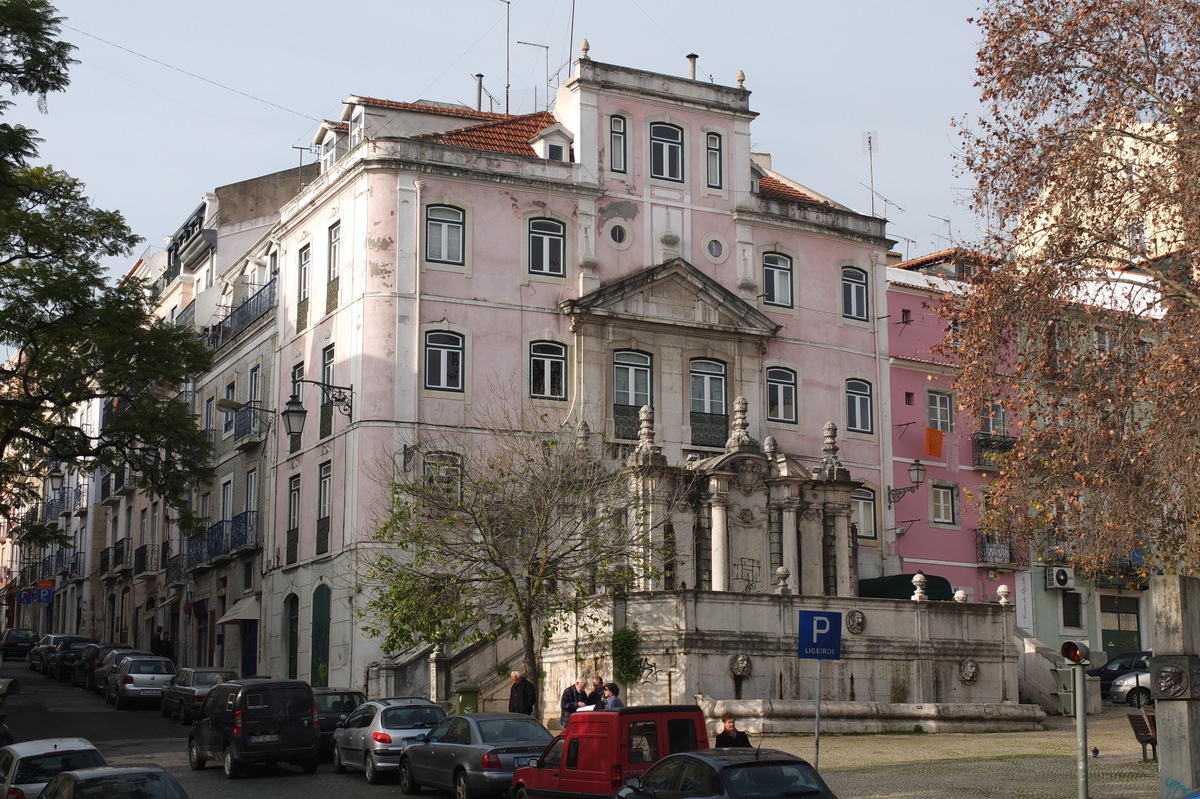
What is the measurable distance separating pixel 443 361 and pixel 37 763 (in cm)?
2098

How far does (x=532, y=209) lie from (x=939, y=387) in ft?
50.9

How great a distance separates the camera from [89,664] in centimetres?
4822

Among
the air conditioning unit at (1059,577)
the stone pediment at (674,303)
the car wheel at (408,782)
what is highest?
the stone pediment at (674,303)

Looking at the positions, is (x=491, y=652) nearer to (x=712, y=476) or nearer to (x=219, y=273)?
(x=712, y=476)

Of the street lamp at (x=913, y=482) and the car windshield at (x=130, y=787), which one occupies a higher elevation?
the street lamp at (x=913, y=482)

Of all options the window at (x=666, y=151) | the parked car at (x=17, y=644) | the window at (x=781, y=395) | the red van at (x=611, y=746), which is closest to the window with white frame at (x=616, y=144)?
the window at (x=666, y=151)

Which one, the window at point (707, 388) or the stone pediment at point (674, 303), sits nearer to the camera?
the stone pediment at point (674, 303)

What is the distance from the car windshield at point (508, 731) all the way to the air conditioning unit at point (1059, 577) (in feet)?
100.0

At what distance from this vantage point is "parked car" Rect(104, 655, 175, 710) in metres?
40.8

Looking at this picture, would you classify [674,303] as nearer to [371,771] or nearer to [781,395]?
[781,395]

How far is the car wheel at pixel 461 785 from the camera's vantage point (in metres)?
22.2

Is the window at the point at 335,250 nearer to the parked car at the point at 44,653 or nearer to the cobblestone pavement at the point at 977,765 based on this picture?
the cobblestone pavement at the point at 977,765

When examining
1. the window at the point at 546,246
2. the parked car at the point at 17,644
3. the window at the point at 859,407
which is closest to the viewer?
the window at the point at 546,246

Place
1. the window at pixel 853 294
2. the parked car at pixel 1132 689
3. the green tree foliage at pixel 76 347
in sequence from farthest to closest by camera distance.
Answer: the window at pixel 853 294
the parked car at pixel 1132 689
the green tree foliage at pixel 76 347
